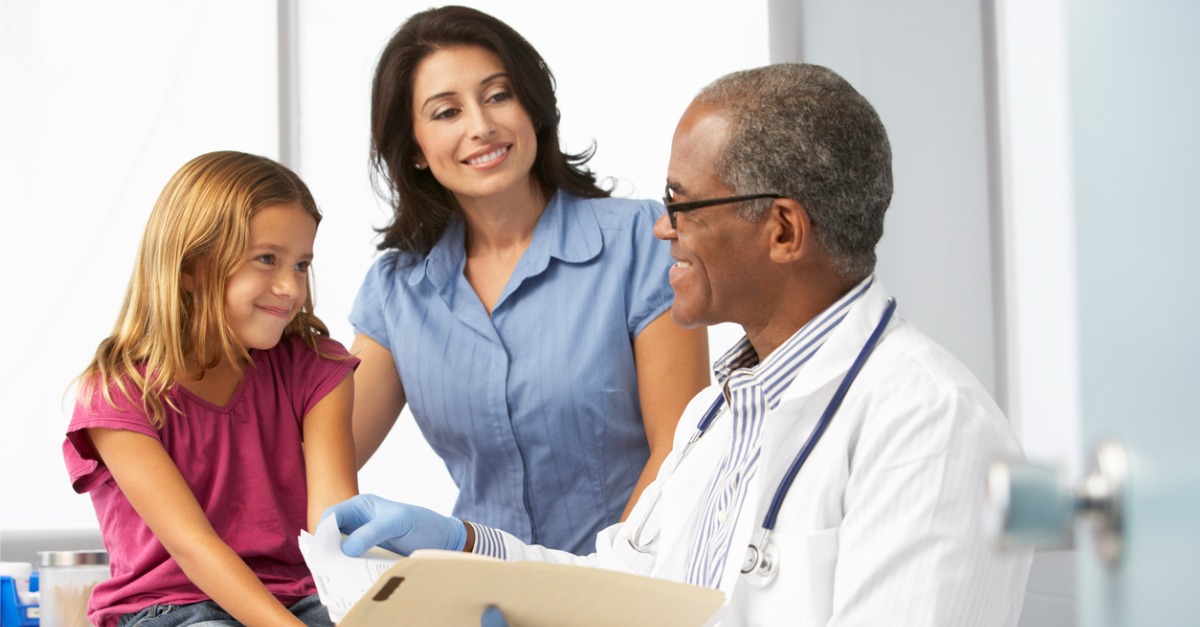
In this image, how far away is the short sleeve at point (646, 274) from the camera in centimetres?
220

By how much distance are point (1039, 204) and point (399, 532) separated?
223 cm

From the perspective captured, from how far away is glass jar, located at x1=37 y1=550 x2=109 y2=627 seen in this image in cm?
198

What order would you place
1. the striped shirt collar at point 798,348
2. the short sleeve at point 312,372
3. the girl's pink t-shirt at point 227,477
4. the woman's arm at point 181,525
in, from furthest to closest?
the short sleeve at point 312,372
the girl's pink t-shirt at point 227,477
the woman's arm at point 181,525
the striped shirt collar at point 798,348

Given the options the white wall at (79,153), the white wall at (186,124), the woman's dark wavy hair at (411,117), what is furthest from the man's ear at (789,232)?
the white wall at (79,153)

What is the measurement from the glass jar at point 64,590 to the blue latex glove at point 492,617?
1.07m

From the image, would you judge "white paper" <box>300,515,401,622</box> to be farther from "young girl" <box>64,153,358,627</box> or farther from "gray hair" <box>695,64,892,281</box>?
"gray hair" <box>695,64,892,281</box>

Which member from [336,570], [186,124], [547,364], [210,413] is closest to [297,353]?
[210,413]

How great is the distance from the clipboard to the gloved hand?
0.28m

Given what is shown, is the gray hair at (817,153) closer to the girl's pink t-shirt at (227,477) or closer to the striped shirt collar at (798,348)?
the striped shirt collar at (798,348)

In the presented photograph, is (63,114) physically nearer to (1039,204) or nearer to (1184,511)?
(1039,204)

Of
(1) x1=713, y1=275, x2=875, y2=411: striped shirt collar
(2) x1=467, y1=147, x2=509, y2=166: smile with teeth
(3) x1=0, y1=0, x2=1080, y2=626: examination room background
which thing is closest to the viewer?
(1) x1=713, y1=275, x2=875, y2=411: striped shirt collar

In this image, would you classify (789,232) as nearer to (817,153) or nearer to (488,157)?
(817,153)

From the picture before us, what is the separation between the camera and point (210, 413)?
1850mm

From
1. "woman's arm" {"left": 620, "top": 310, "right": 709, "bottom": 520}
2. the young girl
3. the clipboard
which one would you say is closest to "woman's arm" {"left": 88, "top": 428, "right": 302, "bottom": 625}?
the young girl
